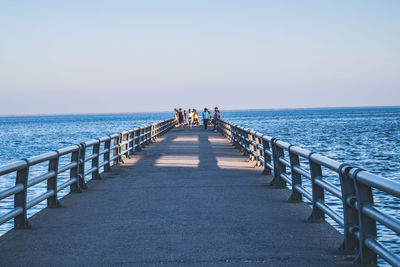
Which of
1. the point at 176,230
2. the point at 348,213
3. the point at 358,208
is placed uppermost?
the point at 358,208

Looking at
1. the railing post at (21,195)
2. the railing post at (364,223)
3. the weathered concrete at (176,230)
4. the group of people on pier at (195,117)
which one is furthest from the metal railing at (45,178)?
the group of people on pier at (195,117)

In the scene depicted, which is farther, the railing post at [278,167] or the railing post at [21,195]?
the railing post at [278,167]

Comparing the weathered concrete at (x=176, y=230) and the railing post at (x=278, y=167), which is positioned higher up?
the railing post at (x=278, y=167)

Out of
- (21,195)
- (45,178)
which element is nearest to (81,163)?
(45,178)

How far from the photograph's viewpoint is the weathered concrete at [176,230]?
5645 mm

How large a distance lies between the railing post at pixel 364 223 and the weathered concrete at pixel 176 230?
0.73 ft

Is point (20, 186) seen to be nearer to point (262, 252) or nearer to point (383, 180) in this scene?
point (262, 252)

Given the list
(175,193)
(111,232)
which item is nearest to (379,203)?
(175,193)

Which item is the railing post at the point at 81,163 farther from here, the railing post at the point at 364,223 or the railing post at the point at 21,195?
the railing post at the point at 364,223

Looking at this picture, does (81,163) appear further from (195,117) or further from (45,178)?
(195,117)

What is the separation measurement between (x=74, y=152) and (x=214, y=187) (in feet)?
9.51

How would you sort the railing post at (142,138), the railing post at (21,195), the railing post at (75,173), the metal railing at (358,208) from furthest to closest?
1. the railing post at (142,138)
2. the railing post at (75,173)
3. the railing post at (21,195)
4. the metal railing at (358,208)

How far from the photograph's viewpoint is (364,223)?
16.8 ft

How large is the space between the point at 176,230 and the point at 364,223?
8.65ft
